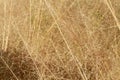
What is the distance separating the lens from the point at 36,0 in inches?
69.8

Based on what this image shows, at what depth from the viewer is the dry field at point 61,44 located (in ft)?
4.50

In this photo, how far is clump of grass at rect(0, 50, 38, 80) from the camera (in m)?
1.39

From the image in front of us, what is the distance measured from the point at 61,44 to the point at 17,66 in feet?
0.90

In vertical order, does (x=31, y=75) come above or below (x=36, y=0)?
below

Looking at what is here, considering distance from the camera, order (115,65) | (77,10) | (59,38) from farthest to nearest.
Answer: (77,10) → (59,38) → (115,65)

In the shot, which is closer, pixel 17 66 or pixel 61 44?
pixel 17 66

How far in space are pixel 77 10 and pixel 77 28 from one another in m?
0.18

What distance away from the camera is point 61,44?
5.13 feet

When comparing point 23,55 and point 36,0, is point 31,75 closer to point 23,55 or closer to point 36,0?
point 23,55

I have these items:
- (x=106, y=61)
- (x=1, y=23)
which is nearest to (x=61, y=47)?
(x=106, y=61)

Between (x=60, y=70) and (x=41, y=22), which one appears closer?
(x=60, y=70)

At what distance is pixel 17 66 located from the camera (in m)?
1.44

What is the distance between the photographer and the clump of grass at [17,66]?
139 centimetres

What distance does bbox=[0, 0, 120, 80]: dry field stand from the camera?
1372 millimetres
